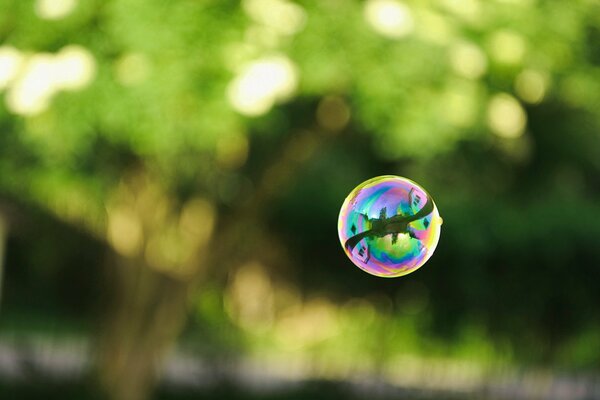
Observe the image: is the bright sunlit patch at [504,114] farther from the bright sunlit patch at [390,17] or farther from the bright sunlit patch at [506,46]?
the bright sunlit patch at [390,17]

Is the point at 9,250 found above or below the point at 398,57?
above

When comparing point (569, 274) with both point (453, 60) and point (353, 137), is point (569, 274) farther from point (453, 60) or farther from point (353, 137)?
point (453, 60)

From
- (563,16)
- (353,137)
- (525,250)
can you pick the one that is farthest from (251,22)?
(525,250)

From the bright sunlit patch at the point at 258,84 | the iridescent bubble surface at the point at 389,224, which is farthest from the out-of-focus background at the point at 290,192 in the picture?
the iridescent bubble surface at the point at 389,224

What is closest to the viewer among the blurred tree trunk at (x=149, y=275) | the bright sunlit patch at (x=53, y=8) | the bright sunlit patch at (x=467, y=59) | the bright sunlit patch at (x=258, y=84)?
the bright sunlit patch at (x=258, y=84)

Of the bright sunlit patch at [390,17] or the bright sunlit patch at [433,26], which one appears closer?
the bright sunlit patch at [390,17]

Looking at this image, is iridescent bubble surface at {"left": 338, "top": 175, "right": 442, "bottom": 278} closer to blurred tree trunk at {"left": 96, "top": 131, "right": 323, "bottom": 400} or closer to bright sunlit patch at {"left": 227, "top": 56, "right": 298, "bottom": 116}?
bright sunlit patch at {"left": 227, "top": 56, "right": 298, "bottom": 116}

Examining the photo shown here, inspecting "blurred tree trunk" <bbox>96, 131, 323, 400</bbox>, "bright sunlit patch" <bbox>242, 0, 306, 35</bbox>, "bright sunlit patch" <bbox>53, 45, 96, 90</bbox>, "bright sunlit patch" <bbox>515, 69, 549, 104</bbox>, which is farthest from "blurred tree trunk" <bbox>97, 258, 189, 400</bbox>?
"bright sunlit patch" <bbox>242, 0, 306, 35</bbox>
